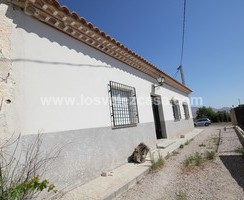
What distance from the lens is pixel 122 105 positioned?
239 inches

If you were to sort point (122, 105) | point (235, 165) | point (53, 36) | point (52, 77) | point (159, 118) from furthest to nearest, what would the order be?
point (159, 118) < point (122, 105) < point (235, 165) < point (53, 36) < point (52, 77)

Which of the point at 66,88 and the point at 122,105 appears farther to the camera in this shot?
the point at 122,105

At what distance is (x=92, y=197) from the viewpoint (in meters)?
3.19

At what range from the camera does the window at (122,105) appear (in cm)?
540

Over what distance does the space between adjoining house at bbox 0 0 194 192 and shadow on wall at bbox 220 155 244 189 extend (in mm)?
2609

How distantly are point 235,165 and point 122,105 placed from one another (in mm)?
3480

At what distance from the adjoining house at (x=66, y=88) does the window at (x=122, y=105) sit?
34 millimetres

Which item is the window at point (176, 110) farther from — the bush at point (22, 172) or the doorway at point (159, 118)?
the bush at point (22, 172)

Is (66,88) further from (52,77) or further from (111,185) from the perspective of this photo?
(111,185)

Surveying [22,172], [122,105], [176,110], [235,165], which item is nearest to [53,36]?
[22,172]

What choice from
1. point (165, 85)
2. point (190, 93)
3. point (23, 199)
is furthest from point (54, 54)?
Result: point (190, 93)

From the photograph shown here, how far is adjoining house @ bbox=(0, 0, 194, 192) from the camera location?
9.90ft

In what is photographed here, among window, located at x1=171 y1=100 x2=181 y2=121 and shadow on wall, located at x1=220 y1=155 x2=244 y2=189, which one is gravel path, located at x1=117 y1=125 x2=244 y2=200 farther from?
window, located at x1=171 y1=100 x2=181 y2=121

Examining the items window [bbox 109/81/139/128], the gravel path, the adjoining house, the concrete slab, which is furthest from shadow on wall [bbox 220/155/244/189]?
window [bbox 109/81/139/128]
